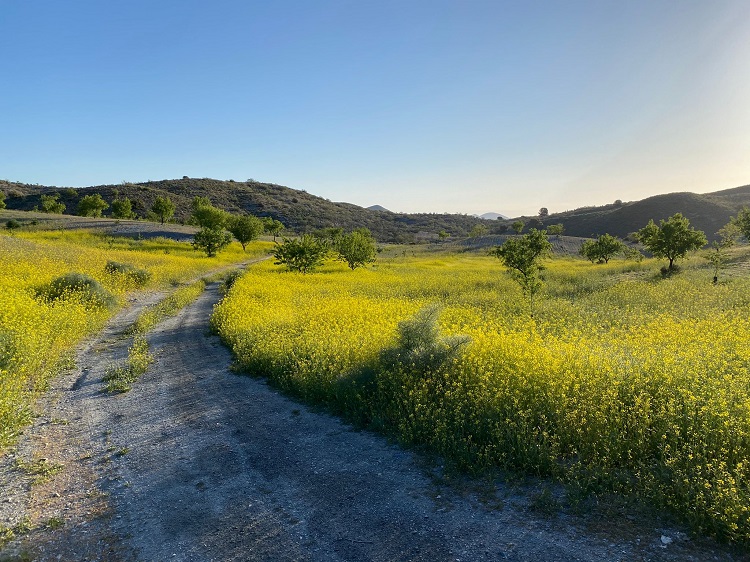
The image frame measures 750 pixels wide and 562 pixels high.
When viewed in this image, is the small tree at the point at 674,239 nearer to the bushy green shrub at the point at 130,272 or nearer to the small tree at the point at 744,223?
the small tree at the point at 744,223

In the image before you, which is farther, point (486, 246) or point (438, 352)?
point (486, 246)

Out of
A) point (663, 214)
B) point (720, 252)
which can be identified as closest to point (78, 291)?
point (720, 252)

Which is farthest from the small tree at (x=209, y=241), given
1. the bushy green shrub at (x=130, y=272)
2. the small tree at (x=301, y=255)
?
the bushy green shrub at (x=130, y=272)

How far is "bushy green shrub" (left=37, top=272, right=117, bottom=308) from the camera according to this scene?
17344 millimetres

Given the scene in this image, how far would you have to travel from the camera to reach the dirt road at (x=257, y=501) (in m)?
4.63

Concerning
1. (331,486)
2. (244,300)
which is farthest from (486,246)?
(331,486)

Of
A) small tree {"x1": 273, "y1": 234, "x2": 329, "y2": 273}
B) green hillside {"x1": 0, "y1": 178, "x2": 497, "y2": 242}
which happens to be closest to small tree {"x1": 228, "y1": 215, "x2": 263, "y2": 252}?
small tree {"x1": 273, "y1": 234, "x2": 329, "y2": 273}

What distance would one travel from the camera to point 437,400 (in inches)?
298

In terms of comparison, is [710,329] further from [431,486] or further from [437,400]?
[431,486]

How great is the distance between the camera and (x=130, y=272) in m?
26.7

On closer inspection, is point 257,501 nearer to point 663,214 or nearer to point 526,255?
point 526,255

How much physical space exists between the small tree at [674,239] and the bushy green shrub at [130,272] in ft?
114

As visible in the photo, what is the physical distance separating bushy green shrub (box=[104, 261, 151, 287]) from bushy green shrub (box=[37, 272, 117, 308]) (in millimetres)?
6892

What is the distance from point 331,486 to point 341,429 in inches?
69.4
